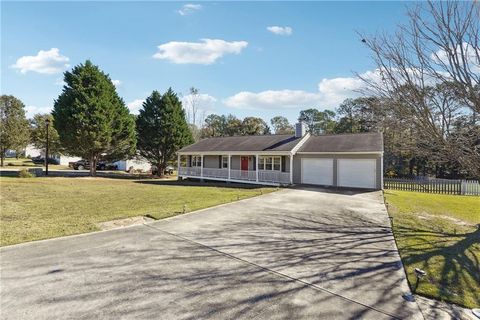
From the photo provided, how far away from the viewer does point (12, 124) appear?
39.1 m

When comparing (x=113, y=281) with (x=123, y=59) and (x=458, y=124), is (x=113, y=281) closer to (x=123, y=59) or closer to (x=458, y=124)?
(x=458, y=124)

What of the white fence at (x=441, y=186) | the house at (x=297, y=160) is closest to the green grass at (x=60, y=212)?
the house at (x=297, y=160)

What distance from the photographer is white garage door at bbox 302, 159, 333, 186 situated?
20109 millimetres

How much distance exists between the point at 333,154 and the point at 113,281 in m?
17.8

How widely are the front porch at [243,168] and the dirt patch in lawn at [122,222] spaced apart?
13184mm

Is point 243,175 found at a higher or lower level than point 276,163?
lower

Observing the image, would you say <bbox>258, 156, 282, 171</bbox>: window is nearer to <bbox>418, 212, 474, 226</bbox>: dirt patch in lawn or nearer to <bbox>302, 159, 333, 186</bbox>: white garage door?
<bbox>302, 159, 333, 186</bbox>: white garage door

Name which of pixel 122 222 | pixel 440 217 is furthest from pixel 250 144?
pixel 122 222

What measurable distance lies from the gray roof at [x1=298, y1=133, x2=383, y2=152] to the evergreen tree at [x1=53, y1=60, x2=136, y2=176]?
18.2 metres

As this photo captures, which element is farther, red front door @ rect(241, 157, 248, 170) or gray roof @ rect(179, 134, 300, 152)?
red front door @ rect(241, 157, 248, 170)

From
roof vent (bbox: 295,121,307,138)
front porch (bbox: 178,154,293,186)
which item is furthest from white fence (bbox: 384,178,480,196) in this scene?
front porch (bbox: 178,154,293,186)

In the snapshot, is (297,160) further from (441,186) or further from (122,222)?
(122,222)

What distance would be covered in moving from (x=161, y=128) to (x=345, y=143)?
19165 millimetres

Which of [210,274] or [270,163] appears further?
[270,163]
